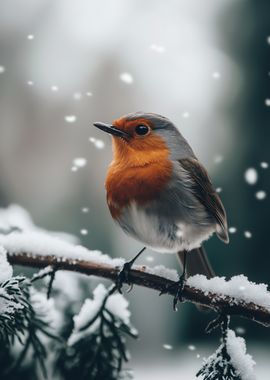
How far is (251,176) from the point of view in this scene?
4.11 metres

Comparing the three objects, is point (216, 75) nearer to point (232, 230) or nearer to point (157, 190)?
point (232, 230)

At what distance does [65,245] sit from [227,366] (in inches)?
14.1

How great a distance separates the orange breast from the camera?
131 cm

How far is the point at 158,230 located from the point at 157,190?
98 mm

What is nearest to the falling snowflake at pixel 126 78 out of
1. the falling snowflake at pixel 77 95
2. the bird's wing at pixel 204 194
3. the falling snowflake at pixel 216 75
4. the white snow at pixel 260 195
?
the falling snowflake at pixel 77 95

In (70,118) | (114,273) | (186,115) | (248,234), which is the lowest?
(114,273)

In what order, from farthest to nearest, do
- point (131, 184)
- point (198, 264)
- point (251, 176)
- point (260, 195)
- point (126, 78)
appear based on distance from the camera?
point (126, 78)
point (260, 195)
point (251, 176)
point (198, 264)
point (131, 184)

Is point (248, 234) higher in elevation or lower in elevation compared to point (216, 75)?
lower

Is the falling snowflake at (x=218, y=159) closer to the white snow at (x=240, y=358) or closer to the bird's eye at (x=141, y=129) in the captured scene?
the bird's eye at (x=141, y=129)

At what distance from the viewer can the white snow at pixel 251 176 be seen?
4136 mm

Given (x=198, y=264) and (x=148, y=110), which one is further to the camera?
(x=148, y=110)

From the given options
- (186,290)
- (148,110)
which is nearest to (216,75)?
(148,110)

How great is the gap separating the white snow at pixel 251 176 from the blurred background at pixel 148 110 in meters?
0.01

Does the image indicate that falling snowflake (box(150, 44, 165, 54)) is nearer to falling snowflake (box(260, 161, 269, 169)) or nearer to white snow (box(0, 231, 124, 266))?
falling snowflake (box(260, 161, 269, 169))
